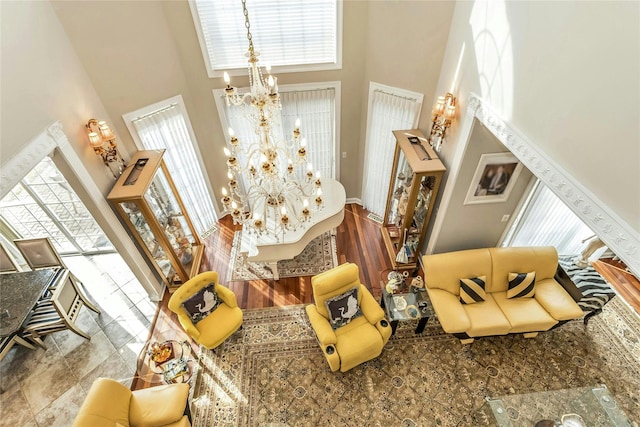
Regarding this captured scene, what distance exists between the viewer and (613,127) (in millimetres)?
2086

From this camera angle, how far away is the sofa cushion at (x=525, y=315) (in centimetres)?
420

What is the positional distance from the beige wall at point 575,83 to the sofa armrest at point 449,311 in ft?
8.18

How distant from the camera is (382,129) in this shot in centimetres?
560

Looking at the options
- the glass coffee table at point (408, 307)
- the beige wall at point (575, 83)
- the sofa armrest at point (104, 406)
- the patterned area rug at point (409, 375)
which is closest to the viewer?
the beige wall at point (575, 83)

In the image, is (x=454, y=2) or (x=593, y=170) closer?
(x=593, y=170)

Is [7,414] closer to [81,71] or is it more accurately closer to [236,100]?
[81,71]

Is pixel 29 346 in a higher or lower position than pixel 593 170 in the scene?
lower

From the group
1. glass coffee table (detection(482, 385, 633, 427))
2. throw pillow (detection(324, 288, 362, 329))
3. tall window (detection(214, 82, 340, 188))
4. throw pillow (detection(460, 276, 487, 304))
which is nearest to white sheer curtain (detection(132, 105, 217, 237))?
tall window (detection(214, 82, 340, 188))

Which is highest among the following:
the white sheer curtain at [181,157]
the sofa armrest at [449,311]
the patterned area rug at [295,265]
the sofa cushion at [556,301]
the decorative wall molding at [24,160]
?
the decorative wall molding at [24,160]

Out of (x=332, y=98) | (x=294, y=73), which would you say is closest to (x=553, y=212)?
(x=332, y=98)

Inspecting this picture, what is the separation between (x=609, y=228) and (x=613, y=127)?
2.25 ft

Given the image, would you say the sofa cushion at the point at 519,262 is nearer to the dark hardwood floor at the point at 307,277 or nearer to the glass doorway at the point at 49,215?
the dark hardwood floor at the point at 307,277

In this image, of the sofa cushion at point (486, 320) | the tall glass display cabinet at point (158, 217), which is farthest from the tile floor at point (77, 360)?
the sofa cushion at point (486, 320)

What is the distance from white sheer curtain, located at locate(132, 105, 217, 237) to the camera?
4848mm
